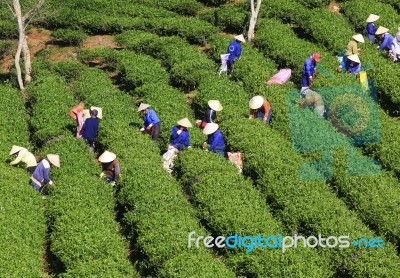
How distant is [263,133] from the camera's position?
17750mm

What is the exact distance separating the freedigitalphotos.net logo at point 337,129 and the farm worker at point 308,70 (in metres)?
0.46

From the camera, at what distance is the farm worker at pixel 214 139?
667 inches

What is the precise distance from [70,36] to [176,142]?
411 inches

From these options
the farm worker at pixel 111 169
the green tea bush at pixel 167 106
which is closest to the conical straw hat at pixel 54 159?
the farm worker at pixel 111 169

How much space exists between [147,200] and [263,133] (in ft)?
13.4

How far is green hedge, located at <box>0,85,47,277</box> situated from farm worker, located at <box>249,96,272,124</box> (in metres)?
6.13

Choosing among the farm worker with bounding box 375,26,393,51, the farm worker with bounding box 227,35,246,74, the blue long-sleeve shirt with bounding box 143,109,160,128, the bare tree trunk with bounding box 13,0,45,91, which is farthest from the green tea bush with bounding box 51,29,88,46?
the farm worker with bounding box 375,26,393,51

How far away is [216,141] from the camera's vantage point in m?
17.1

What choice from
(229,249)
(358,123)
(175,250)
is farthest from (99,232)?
(358,123)

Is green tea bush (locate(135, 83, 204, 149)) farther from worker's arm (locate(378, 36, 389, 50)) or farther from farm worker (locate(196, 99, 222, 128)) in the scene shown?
worker's arm (locate(378, 36, 389, 50))

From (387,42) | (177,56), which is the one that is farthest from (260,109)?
(387,42)

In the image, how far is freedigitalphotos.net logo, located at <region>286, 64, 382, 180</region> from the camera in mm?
16562

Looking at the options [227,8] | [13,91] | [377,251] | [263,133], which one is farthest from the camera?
[227,8]

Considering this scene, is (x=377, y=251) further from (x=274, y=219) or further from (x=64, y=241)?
(x=64, y=241)
